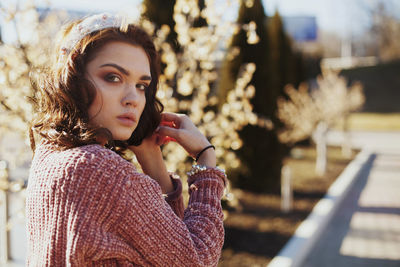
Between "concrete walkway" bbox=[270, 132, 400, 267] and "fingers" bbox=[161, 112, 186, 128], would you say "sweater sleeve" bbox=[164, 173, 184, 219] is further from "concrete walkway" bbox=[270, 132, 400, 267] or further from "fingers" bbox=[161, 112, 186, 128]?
"concrete walkway" bbox=[270, 132, 400, 267]

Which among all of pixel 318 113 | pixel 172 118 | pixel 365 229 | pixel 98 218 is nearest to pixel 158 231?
pixel 98 218

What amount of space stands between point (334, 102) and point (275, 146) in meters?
4.55

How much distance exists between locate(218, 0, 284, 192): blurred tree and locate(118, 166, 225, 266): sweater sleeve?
5.93 metres

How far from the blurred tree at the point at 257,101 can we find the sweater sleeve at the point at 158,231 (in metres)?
5.93

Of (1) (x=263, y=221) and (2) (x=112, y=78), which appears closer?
(2) (x=112, y=78)

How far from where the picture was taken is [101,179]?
969 mm

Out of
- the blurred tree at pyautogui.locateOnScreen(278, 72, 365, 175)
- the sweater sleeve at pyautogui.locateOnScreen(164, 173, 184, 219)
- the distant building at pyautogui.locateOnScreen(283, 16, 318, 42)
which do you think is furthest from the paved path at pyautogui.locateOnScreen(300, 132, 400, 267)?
the distant building at pyautogui.locateOnScreen(283, 16, 318, 42)

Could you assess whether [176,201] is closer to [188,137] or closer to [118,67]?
[188,137]

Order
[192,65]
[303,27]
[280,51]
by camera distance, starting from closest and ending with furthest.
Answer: [192,65], [280,51], [303,27]

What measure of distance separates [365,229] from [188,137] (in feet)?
17.7

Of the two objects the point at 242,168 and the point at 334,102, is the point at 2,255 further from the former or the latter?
the point at 334,102

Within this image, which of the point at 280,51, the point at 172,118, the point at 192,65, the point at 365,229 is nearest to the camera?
the point at 172,118

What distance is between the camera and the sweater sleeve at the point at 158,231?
3.24 ft

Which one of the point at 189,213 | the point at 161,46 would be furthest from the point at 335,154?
the point at 189,213
